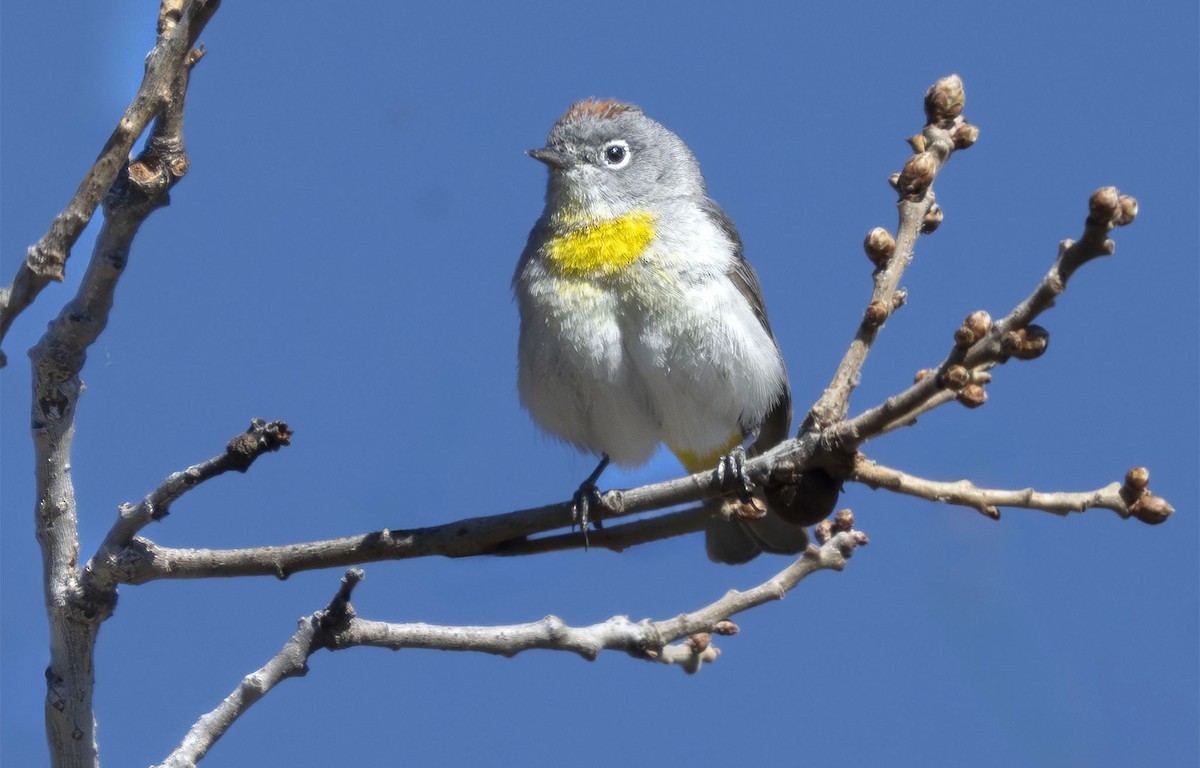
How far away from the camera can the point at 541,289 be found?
15.9 ft

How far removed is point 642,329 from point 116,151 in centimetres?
262

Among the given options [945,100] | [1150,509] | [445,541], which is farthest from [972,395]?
[445,541]

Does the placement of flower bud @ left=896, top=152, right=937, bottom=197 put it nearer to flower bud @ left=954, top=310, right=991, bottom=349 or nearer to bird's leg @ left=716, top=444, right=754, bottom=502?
flower bud @ left=954, top=310, right=991, bottom=349

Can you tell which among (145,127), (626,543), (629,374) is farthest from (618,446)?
(145,127)

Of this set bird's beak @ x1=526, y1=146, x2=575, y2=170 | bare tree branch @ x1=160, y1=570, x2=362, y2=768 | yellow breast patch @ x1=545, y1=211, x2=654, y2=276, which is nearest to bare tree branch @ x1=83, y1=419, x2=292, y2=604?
bare tree branch @ x1=160, y1=570, x2=362, y2=768

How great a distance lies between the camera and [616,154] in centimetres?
554

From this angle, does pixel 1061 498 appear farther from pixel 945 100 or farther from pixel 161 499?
pixel 161 499

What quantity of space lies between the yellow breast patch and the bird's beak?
1.67 feet

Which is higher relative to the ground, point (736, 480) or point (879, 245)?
point (879, 245)

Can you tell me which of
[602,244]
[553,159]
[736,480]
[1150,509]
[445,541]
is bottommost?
[1150,509]

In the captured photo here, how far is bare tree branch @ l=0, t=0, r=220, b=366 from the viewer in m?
2.26

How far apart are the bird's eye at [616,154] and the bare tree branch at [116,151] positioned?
328 centimetres

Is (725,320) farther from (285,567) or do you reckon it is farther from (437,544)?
(285,567)

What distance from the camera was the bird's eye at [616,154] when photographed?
550 centimetres
